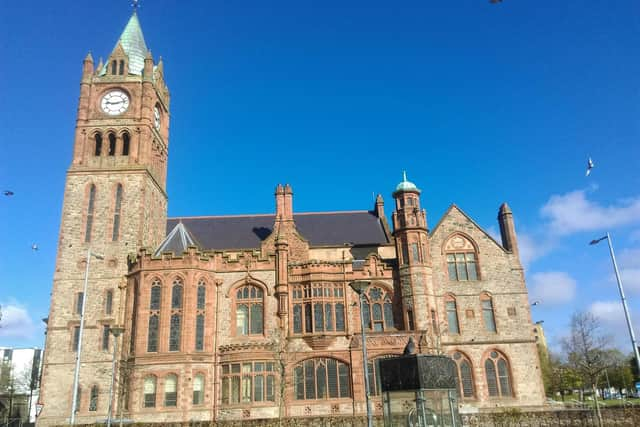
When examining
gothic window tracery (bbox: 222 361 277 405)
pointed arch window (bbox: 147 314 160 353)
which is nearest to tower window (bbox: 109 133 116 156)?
pointed arch window (bbox: 147 314 160 353)

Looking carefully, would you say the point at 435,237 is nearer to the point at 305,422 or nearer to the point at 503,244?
the point at 503,244

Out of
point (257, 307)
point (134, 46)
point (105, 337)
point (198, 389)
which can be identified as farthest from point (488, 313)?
point (134, 46)

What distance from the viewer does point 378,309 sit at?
131 feet

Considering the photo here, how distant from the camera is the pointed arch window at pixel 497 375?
127ft

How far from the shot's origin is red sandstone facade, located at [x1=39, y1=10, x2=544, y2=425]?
36.3 m

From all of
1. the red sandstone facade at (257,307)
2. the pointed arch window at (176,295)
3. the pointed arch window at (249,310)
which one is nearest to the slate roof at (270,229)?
the red sandstone facade at (257,307)

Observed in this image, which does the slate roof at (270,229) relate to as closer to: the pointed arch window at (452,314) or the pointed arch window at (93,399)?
the pointed arch window at (452,314)

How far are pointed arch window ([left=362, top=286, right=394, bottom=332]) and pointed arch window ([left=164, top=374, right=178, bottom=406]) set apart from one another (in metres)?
15.1

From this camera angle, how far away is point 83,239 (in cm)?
4225

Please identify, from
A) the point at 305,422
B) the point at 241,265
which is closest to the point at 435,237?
the point at 241,265

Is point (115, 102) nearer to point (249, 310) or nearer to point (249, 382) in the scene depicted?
point (249, 310)

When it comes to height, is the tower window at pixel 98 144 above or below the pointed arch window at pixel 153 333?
above

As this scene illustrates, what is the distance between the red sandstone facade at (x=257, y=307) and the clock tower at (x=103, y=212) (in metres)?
0.12

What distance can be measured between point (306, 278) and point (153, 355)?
12687 millimetres
